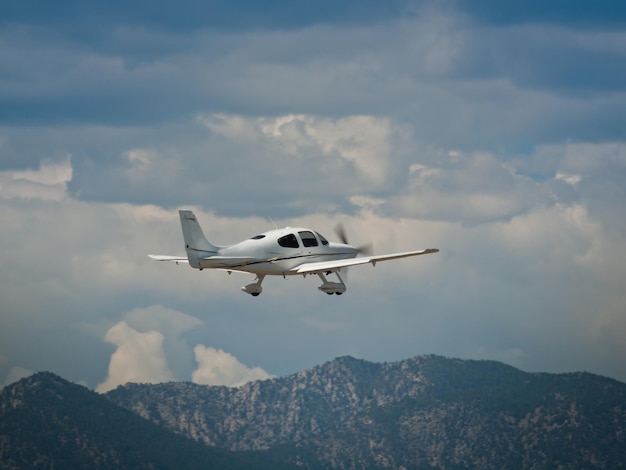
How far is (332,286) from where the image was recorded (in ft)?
266

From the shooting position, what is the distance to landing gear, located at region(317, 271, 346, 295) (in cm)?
8100

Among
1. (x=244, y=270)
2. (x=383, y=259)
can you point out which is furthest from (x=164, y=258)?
(x=383, y=259)

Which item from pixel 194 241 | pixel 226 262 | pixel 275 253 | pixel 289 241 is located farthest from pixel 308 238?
pixel 194 241

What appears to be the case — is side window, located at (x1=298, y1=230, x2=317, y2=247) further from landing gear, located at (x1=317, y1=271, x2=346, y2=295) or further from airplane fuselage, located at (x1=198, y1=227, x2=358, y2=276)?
landing gear, located at (x1=317, y1=271, x2=346, y2=295)

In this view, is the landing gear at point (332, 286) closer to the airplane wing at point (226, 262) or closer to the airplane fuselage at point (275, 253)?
the airplane fuselage at point (275, 253)

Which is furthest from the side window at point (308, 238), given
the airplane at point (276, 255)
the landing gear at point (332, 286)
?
the landing gear at point (332, 286)

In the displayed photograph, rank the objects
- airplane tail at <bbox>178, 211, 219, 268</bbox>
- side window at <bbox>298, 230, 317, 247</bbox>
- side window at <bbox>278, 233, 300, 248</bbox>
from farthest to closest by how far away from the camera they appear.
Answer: side window at <bbox>298, 230, 317, 247</bbox>, side window at <bbox>278, 233, 300, 248</bbox>, airplane tail at <bbox>178, 211, 219, 268</bbox>

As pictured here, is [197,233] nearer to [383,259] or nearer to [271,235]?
[271,235]

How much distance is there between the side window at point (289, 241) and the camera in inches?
3076

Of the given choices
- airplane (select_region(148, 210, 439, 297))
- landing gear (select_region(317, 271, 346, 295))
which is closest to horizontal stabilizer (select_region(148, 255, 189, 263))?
airplane (select_region(148, 210, 439, 297))

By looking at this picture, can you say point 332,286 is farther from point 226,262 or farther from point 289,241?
point 226,262

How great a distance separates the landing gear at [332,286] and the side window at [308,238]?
8.34 ft

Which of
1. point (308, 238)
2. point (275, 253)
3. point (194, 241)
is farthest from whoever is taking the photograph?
point (308, 238)

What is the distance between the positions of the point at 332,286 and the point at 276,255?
5854mm
